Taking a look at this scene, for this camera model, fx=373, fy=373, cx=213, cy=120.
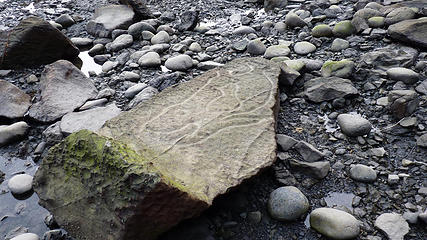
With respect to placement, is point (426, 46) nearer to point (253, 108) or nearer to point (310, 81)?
point (310, 81)

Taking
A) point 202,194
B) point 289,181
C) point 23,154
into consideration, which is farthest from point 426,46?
point 23,154

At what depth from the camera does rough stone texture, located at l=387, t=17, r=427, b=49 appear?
10.2 feet

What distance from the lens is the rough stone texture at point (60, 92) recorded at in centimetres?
278

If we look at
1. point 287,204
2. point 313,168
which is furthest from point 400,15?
point 287,204

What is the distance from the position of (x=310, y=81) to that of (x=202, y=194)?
5.31 ft

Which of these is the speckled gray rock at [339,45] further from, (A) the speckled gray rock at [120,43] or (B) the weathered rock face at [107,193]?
(B) the weathered rock face at [107,193]

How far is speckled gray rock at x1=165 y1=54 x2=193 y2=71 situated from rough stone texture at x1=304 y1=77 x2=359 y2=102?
1094 millimetres

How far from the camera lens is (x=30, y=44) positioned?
11.6ft

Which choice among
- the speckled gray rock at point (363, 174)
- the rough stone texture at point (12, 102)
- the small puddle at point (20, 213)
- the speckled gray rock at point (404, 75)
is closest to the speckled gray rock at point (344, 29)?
the speckled gray rock at point (404, 75)

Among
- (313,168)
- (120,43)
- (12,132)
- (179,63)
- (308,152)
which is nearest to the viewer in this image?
(313,168)

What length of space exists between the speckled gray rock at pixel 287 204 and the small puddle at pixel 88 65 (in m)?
2.27

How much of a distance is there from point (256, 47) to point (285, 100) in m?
0.91

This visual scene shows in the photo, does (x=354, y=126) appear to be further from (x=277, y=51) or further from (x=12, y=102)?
(x=12, y=102)

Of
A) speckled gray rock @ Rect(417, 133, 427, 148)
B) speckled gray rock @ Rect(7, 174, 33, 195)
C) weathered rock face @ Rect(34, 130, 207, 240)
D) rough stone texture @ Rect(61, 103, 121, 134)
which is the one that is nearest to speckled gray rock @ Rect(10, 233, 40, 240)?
weathered rock face @ Rect(34, 130, 207, 240)
